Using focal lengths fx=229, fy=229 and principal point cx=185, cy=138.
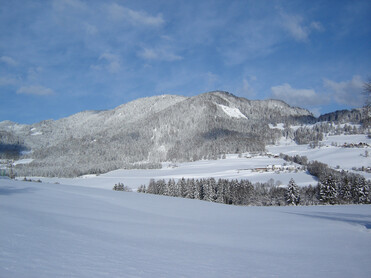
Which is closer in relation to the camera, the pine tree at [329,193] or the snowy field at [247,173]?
the pine tree at [329,193]

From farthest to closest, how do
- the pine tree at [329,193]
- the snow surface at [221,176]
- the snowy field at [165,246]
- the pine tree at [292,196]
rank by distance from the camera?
1. the snow surface at [221,176]
2. the pine tree at [329,193]
3. the pine tree at [292,196]
4. the snowy field at [165,246]

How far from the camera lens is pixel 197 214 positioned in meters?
12.0

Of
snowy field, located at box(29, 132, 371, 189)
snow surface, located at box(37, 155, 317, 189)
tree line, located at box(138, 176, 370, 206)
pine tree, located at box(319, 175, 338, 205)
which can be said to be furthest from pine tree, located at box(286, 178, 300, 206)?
snowy field, located at box(29, 132, 371, 189)

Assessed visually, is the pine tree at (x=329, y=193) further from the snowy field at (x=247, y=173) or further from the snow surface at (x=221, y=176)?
the snowy field at (x=247, y=173)

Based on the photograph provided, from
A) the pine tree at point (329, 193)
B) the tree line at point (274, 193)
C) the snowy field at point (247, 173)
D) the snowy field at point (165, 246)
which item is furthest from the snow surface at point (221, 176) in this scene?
the snowy field at point (165, 246)

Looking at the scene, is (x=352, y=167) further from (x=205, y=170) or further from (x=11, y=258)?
(x=11, y=258)

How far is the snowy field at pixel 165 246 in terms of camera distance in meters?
4.23

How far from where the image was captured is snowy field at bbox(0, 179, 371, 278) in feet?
13.9

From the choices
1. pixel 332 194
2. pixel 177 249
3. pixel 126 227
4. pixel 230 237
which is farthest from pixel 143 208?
pixel 332 194

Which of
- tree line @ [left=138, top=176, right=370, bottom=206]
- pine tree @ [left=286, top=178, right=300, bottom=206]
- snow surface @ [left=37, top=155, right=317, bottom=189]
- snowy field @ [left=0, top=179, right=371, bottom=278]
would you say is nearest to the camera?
snowy field @ [left=0, top=179, right=371, bottom=278]

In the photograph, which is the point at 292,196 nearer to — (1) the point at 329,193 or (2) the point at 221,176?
(1) the point at 329,193

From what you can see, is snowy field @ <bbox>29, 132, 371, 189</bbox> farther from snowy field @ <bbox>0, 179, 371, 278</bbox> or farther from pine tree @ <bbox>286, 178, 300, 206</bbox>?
snowy field @ <bbox>0, 179, 371, 278</bbox>

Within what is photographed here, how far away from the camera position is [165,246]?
6.18 m

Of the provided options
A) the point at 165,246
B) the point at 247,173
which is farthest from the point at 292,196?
the point at 247,173
